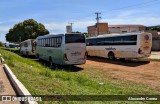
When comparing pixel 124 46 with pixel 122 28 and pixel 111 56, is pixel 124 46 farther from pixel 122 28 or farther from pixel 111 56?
pixel 122 28

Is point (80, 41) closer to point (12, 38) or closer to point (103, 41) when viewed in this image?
point (103, 41)

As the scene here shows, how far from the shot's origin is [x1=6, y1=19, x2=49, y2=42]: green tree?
82.5 metres

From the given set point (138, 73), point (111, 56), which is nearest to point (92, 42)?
point (111, 56)

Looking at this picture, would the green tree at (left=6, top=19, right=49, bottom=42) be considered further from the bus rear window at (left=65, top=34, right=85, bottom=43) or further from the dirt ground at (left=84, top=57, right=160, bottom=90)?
the dirt ground at (left=84, top=57, right=160, bottom=90)

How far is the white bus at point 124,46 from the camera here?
2569cm

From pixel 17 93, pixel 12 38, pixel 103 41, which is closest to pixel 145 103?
pixel 17 93

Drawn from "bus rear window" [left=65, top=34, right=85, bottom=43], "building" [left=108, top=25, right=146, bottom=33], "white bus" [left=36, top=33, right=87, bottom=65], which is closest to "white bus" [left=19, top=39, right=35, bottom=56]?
"white bus" [left=36, top=33, right=87, bottom=65]

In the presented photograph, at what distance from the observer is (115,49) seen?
28.9 m

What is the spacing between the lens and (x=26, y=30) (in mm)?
83062

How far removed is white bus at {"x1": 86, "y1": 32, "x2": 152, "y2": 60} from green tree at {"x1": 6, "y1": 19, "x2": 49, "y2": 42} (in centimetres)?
5160

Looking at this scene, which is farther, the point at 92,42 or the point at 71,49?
the point at 92,42

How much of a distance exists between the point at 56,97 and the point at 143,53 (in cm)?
1825

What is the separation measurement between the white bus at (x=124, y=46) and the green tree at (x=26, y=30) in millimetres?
51604

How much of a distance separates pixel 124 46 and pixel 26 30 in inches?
2333
